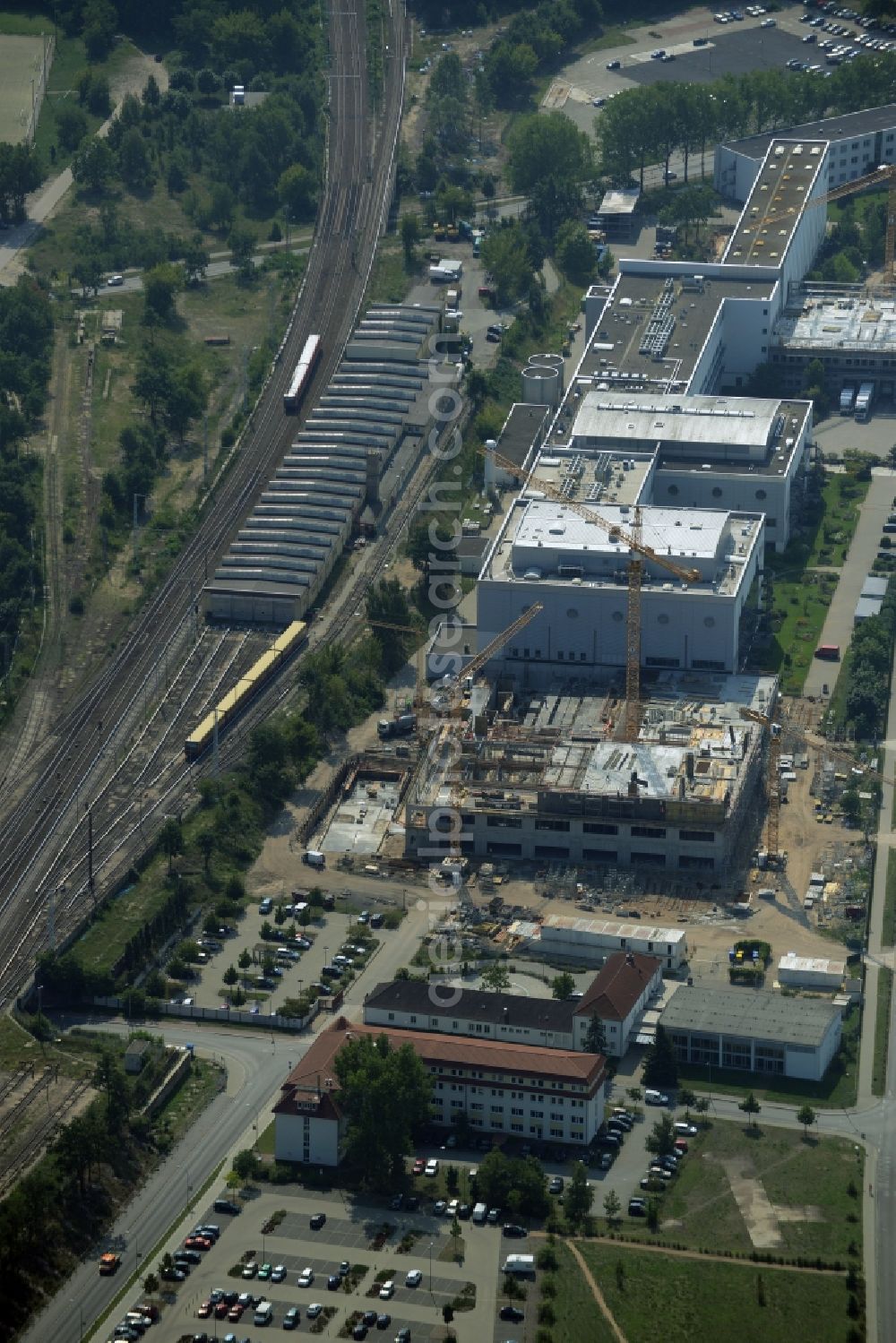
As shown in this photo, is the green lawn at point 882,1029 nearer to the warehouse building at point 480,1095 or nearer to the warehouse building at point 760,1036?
the warehouse building at point 760,1036

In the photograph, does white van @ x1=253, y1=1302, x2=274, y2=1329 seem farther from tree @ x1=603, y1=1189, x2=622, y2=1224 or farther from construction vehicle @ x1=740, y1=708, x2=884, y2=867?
construction vehicle @ x1=740, y1=708, x2=884, y2=867

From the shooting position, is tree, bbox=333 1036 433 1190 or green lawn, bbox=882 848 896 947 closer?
tree, bbox=333 1036 433 1190

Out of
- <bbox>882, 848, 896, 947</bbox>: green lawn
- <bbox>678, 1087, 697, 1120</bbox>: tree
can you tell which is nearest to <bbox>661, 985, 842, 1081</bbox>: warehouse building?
<bbox>678, 1087, 697, 1120</bbox>: tree

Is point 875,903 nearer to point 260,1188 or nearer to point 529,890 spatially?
point 529,890

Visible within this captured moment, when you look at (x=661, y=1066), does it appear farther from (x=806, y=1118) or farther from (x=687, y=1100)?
(x=806, y=1118)

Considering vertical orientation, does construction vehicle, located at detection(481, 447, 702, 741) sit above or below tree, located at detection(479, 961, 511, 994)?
above

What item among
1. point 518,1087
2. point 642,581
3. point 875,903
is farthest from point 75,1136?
point 642,581
